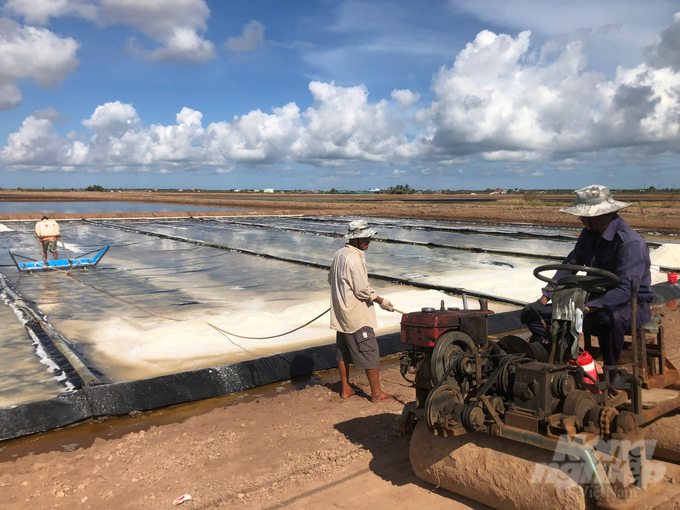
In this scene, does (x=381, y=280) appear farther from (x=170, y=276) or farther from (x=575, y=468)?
(x=575, y=468)

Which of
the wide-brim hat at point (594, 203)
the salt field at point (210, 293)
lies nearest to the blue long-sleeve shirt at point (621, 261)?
the wide-brim hat at point (594, 203)

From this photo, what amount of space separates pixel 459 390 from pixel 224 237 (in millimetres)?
19406

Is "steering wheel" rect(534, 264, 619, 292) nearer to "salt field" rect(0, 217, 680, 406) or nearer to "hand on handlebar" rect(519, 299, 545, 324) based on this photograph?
"hand on handlebar" rect(519, 299, 545, 324)

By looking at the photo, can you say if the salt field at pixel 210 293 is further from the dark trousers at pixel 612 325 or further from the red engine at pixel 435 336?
the dark trousers at pixel 612 325

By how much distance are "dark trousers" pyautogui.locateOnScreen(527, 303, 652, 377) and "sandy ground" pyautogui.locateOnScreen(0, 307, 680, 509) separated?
857 mm

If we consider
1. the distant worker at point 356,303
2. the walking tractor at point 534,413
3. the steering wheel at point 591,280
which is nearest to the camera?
the walking tractor at point 534,413

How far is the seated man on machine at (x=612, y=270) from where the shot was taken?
10.6ft

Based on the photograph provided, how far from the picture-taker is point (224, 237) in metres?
21.5

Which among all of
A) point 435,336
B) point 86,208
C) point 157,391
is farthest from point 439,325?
point 86,208

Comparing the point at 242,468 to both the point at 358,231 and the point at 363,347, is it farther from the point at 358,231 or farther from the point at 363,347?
the point at 358,231

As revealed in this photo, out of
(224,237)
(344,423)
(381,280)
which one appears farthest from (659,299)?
(224,237)

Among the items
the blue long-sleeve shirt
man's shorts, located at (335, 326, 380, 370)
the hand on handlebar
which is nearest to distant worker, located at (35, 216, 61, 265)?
man's shorts, located at (335, 326, 380, 370)

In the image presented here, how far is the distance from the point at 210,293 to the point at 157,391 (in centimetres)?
503

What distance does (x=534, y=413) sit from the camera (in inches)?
105
